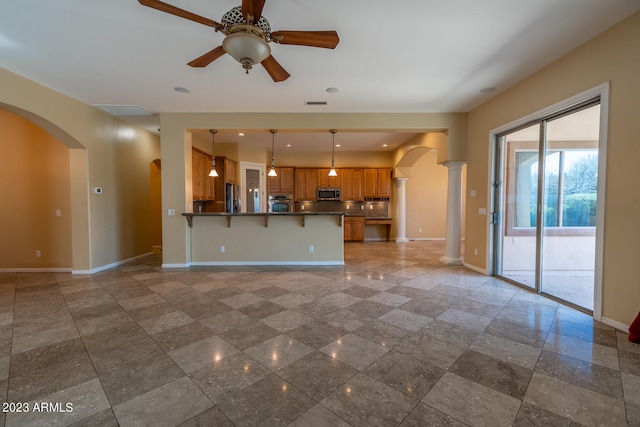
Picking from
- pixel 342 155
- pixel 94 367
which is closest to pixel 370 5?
pixel 94 367

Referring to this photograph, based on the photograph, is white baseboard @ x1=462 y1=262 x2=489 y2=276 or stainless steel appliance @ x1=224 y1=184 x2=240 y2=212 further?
stainless steel appliance @ x1=224 y1=184 x2=240 y2=212

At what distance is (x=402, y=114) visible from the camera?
15.9ft

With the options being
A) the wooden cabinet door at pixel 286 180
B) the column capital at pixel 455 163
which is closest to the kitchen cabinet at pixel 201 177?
the wooden cabinet door at pixel 286 180

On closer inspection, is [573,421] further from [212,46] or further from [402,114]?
[402,114]

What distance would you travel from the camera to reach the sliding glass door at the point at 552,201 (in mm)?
3076

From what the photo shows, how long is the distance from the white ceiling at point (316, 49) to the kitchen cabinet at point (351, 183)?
14.2ft

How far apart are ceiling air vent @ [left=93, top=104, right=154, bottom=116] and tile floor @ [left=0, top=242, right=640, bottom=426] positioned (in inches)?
122

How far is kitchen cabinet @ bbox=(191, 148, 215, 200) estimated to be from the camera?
5.73 metres

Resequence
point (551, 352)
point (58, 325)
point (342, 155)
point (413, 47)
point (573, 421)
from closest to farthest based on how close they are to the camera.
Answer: point (573, 421)
point (551, 352)
point (58, 325)
point (413, 47)
point (342, 155)

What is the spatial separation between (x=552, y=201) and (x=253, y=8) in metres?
4.20

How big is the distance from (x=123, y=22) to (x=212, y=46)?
2.59 feet

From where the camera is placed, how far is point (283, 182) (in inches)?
336

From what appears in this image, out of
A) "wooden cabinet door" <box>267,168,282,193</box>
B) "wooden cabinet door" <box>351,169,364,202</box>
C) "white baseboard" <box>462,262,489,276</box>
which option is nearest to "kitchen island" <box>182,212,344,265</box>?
"white baseboard" <box>462,262,489,276</box>

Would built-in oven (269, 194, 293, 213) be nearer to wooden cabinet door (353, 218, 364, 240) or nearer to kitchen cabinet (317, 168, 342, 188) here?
kitchen cabinet (317, 168, 342, 188)
